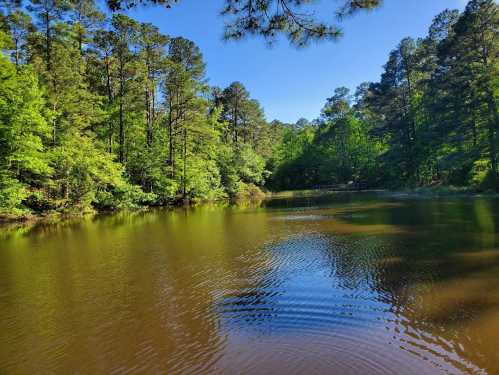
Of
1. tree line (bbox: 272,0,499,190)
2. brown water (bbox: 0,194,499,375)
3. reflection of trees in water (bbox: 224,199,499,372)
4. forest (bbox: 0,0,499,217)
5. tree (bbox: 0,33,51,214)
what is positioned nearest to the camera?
brown water (bbox: 0,194,499,375)

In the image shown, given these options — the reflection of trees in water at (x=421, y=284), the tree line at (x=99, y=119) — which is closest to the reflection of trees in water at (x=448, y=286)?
the reflection of trees in water at (x=421, y=284)

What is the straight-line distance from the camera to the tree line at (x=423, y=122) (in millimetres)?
30406

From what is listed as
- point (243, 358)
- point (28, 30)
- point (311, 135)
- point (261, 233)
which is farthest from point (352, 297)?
point (311, 135)

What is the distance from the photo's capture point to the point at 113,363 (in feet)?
17.2

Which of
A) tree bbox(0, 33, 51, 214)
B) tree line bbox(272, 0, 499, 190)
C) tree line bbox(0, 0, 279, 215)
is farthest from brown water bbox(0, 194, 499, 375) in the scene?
tree line bbox(272, 0, 499, 190)

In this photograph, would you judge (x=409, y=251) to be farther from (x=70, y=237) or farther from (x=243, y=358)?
(x=70, y=237)

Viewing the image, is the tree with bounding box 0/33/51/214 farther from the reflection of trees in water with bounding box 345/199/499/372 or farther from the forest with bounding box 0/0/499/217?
the reflection of trees in water with bounding box 345/199/499/372

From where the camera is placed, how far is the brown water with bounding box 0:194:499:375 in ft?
17.0

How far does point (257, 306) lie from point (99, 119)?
1087 inches

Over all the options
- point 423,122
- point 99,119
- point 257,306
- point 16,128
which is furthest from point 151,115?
point 257,306

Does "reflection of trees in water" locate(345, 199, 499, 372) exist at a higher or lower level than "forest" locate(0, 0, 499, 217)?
lower

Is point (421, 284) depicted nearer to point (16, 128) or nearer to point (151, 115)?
point (16, 128)

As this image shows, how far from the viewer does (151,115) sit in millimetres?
38844

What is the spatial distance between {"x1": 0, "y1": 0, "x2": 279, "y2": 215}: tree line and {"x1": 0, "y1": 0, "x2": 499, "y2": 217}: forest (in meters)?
0.10
